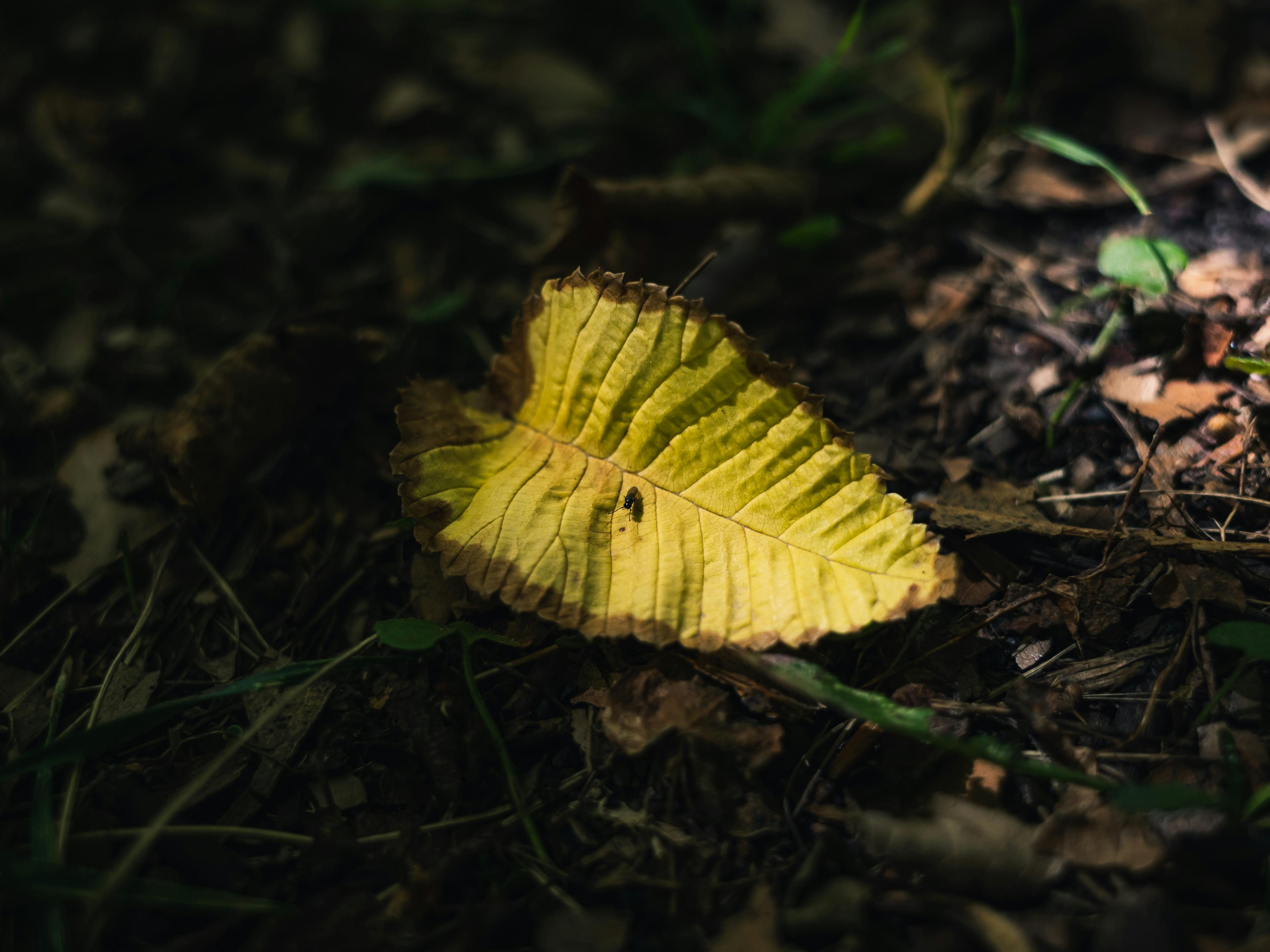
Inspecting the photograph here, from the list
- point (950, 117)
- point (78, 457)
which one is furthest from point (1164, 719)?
point (78, 457)

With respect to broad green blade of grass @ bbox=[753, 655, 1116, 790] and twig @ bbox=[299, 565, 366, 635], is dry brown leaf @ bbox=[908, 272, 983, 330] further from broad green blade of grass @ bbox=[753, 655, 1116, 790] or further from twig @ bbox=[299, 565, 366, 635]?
twig @ bbox=[299, 565, 366, 635]

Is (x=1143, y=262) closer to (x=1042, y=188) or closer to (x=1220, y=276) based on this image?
(x=1220, y=276)

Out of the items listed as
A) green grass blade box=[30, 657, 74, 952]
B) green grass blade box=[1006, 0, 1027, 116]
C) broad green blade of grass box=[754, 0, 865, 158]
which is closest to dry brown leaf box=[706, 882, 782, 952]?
green grass blade box=[30, 657, 74, 952]

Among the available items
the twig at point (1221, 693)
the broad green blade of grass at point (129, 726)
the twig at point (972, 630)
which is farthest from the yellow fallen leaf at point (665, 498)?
the twig at point (1221, 693)

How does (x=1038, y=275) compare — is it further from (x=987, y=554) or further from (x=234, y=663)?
(x=234, y=663)

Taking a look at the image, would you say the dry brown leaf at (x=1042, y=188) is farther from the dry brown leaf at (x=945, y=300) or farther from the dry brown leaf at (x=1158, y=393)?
the dry brown leaf at (x=1158, y=393)
